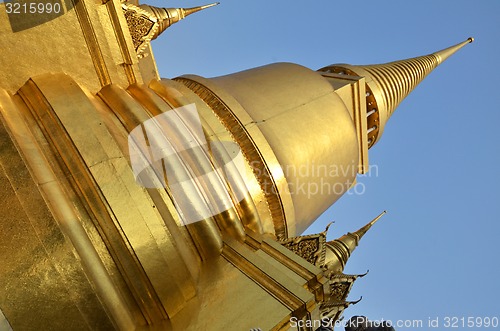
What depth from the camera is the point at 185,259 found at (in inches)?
135

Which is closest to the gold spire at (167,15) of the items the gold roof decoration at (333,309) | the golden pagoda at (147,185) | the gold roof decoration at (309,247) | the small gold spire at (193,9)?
the small gold spire at (193,9)

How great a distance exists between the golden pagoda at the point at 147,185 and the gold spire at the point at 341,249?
71 cm

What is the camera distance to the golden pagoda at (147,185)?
280 centimetres

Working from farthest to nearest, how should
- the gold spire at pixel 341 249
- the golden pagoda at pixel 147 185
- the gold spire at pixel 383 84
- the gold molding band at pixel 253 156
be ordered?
the gold spire at pixel 383 84 < the gold spire at pixel 341 249 < the gold molding band at pixel 253 156 < the golden pagoda at pixel 147 185

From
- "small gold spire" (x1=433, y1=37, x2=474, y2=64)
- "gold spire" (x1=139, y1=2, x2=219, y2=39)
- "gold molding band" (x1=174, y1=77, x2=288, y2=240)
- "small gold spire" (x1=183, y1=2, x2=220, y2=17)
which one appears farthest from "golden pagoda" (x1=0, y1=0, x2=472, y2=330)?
"small gold spire" (x1=433, y1=37, x2=474, y2=64)

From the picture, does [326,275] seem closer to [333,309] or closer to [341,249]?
[333,309]

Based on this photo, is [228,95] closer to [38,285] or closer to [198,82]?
[198,82]

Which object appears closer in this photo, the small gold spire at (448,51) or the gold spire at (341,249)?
the gold spire at (341,249)

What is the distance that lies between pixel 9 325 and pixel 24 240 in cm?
47

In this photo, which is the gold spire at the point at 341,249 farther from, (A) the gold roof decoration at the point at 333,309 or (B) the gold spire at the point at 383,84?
(B) the gold spire at the point at 383,84

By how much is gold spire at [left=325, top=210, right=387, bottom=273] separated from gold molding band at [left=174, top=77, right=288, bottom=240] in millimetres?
1076

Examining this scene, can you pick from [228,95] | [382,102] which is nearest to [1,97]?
[228,95]

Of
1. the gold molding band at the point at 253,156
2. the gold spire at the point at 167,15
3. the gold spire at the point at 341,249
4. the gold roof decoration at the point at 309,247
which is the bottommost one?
the gold spire at the point at 341,249

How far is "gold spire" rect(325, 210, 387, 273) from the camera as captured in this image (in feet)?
18.6
